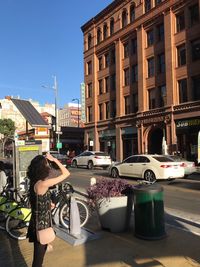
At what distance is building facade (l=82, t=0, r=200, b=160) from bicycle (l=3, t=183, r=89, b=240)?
2314 cm

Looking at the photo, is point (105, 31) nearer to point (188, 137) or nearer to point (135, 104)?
point (135, 104)

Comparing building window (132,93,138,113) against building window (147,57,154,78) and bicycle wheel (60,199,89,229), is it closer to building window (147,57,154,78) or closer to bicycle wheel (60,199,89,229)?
building window (147,57,154,78)

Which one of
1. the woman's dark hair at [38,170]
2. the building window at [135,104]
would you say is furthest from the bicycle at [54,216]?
the building window at [135,104]

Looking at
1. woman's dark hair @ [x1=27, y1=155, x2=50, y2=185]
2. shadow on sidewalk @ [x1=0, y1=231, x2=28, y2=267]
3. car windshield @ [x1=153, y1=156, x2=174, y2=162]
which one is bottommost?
shadow on sidewalk @ [x1=0, y1=231, x2=28, y2=267]

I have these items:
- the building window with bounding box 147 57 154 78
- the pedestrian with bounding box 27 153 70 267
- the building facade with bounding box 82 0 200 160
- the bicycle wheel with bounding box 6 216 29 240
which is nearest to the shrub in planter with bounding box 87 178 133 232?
the bicycle wheel with bounding box 6 216 29 240

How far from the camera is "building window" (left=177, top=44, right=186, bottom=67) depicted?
108 ft

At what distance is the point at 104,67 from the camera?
4562cm

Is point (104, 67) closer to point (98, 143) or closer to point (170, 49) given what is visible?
point (98, 143)

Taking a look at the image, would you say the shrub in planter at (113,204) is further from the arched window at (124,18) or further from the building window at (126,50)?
the arched window at (124,18)

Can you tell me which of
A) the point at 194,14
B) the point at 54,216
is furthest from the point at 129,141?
the point at 54,216

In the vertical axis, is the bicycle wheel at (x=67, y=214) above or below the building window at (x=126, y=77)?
below

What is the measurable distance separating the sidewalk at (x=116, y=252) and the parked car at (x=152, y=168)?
11028 millimetres

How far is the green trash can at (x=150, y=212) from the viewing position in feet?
22.8

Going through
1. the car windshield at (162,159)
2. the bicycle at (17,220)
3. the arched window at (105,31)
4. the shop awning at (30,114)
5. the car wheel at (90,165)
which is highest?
the arched window at (105,31)
